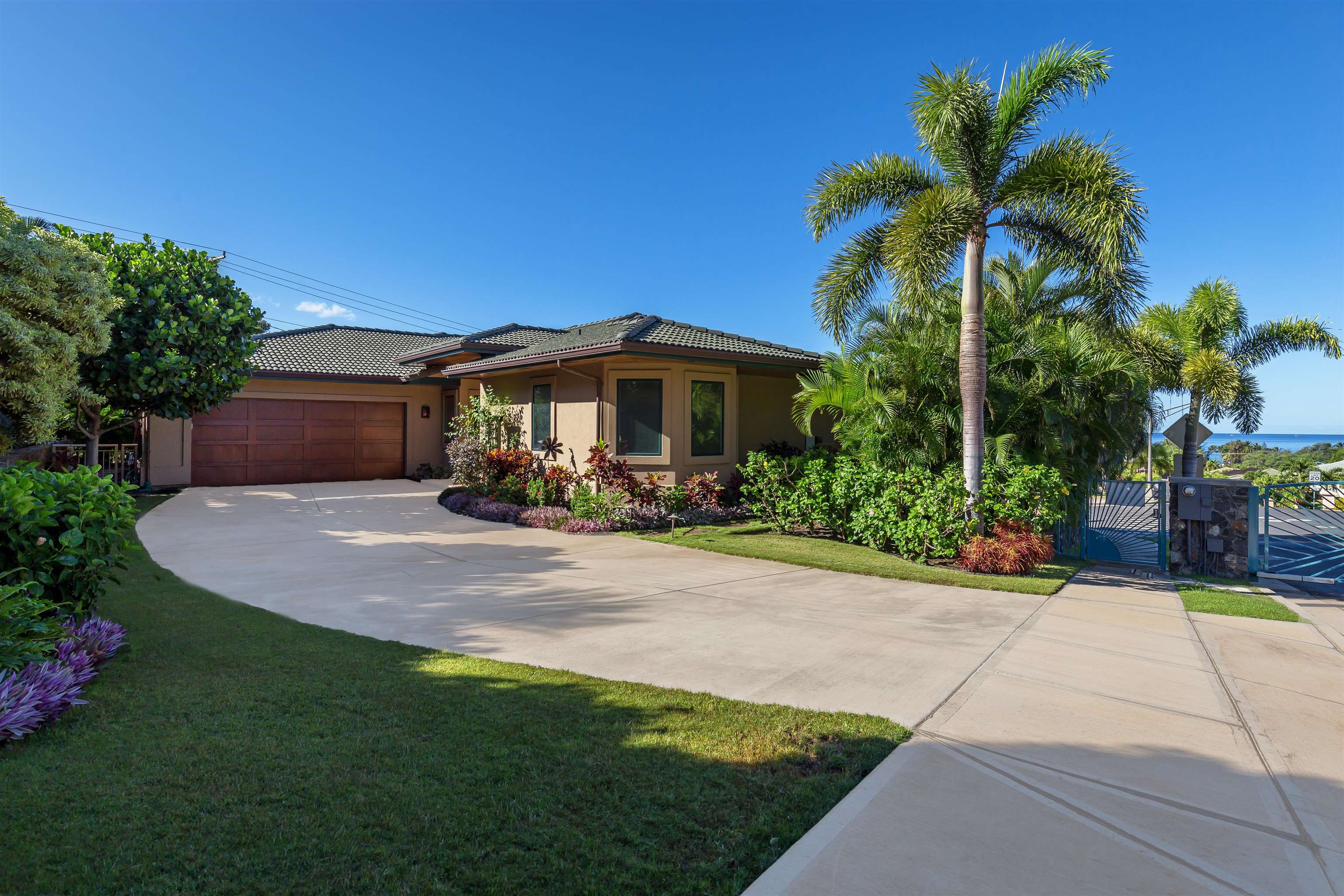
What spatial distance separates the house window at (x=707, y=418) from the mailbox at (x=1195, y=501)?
298 inches

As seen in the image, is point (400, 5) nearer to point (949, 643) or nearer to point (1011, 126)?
point (1011, 126)

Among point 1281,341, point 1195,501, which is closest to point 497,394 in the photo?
point 1195,501

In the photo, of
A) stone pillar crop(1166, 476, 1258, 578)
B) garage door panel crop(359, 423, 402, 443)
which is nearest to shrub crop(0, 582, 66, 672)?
stone pillar crop(1166, 476, 1258, 578)

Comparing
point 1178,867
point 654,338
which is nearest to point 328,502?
point 654,338

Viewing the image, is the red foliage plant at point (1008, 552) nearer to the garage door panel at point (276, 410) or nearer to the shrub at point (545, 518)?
the shrub at point (545, 518)

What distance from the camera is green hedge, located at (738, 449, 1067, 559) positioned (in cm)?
888

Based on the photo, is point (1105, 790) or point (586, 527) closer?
point (1105, 790)

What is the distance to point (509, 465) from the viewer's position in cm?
1449

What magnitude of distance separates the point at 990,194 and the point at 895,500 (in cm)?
438

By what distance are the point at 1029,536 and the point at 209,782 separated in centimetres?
886

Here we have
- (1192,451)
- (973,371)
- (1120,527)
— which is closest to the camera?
(973,371)

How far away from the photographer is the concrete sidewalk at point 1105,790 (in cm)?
242

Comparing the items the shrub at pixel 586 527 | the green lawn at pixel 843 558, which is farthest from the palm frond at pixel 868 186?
the shrub at pixel 586 527

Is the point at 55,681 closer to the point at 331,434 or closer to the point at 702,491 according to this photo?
the point at 702,491
